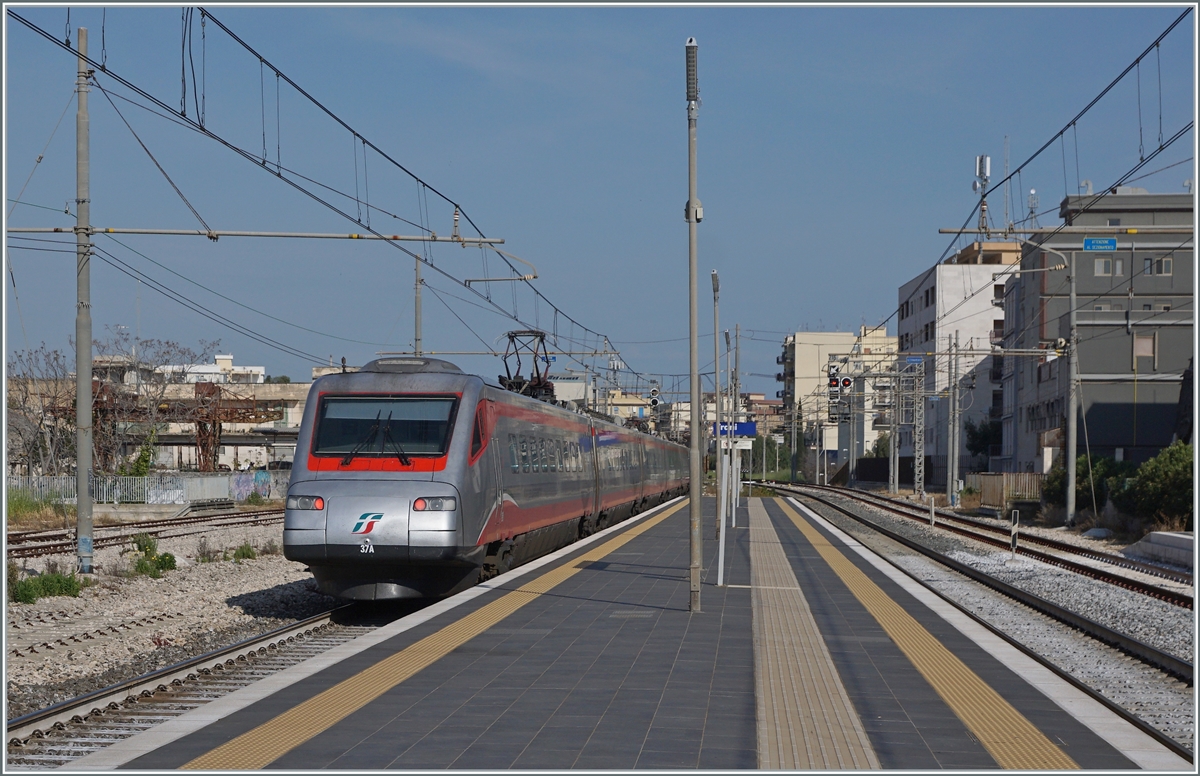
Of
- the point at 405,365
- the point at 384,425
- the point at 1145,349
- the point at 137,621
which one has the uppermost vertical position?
the point at 1145,349

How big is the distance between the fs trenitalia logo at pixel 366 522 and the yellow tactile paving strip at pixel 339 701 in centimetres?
162

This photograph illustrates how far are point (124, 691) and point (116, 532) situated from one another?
74.0 ft

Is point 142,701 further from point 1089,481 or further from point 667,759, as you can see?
point 1089,481

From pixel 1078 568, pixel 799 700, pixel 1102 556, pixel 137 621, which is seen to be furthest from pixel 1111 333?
pixel 799 700

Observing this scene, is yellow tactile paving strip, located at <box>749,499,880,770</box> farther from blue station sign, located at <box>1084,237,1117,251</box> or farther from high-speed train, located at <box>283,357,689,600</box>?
blue station sign, located at <box>1084,237,1117,251</box>

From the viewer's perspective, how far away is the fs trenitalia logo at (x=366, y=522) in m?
14.6

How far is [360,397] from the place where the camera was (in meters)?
15.9

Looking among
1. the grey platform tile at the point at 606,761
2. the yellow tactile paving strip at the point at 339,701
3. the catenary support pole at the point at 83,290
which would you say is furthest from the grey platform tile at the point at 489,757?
the catenary support pole at the point at 83,290

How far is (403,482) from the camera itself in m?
15.0

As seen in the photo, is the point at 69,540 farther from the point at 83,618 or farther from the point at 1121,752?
the point at 1121,752

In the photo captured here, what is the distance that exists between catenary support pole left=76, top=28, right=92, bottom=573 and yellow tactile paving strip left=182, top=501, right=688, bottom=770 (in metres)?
8.78

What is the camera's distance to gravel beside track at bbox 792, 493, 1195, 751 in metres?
10.7

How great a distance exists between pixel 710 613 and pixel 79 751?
7996mm

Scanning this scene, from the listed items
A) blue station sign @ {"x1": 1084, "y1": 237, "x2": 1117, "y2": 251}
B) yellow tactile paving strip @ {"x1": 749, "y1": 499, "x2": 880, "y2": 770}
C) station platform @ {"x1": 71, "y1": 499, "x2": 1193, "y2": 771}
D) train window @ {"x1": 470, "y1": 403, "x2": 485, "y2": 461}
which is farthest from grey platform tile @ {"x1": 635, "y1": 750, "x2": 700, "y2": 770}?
blue station sign @ {"x1": 1084, "y1": 237, "x2": 1117, "y2": 251}
